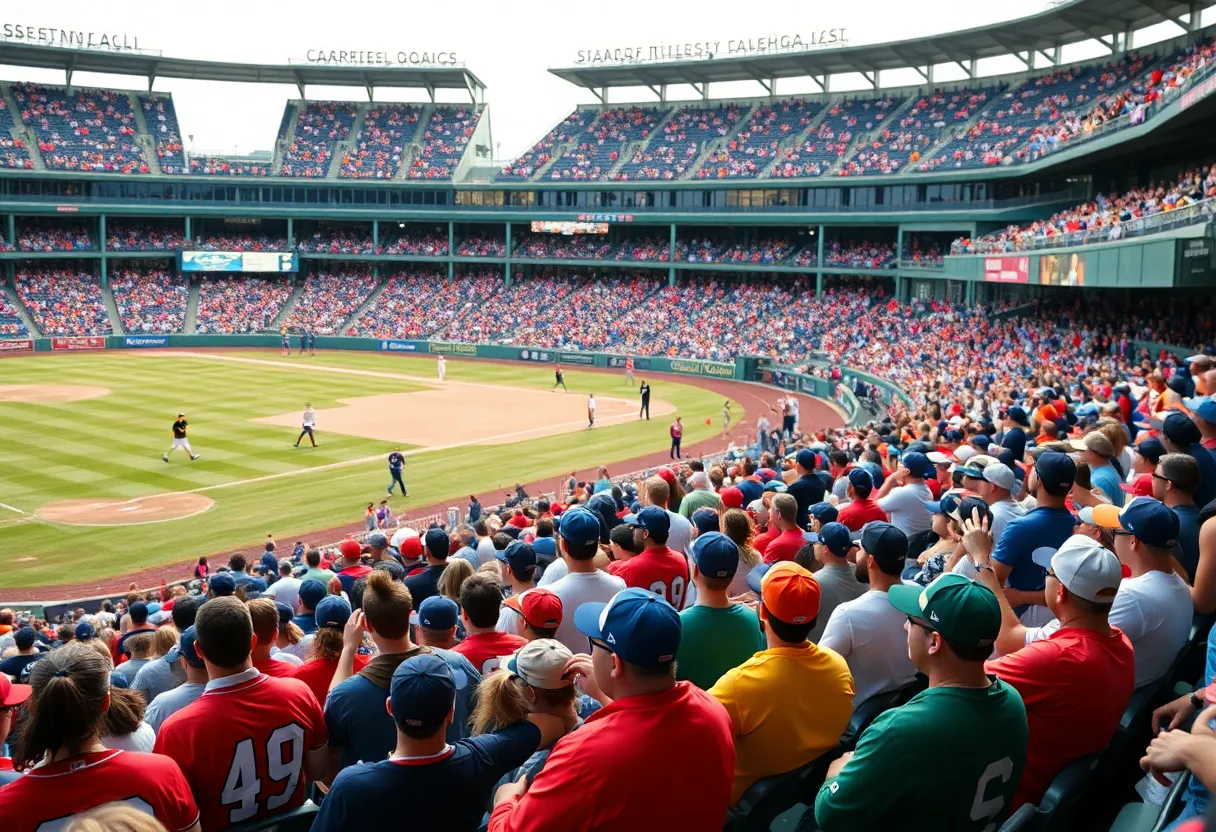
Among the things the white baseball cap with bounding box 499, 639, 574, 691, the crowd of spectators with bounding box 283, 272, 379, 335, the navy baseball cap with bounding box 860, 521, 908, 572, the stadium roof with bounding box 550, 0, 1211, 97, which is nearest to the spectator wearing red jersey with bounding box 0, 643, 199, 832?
the white baseball cap with bounding box 499, 639, 574, 691

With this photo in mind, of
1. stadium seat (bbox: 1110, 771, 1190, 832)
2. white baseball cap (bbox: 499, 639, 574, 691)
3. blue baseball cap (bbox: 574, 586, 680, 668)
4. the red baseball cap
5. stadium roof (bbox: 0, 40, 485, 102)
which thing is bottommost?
stadium seat (bbox: 1110, 771, 1190, 832)

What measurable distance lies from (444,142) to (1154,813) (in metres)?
82.5

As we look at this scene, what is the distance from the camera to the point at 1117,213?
113 feet

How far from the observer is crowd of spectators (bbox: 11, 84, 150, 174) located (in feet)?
242

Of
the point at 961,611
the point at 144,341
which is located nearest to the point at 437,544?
the point at 961,611

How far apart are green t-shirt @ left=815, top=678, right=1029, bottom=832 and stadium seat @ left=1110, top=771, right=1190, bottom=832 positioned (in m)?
0.65

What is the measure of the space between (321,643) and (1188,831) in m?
5.04

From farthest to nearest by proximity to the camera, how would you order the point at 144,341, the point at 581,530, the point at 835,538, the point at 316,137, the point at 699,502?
the point at 316,137
the point at 144,341
the point at 699,502
the point at 835,538
the point at 581,530

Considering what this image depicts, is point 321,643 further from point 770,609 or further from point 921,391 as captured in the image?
point 921,391

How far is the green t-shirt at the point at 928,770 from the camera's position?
4.13 metres

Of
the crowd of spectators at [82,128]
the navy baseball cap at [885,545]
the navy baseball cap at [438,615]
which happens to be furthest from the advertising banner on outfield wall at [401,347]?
the navy baseball cap at [885,545]

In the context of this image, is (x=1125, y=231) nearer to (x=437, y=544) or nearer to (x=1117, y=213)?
(x=1117, y=213)

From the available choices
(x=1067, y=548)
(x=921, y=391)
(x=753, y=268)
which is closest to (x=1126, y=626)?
(x=1067, y=548)

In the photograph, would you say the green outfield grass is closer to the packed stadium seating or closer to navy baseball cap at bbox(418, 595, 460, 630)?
navy baseball cap at bbox(418, 595, 460, 630)
